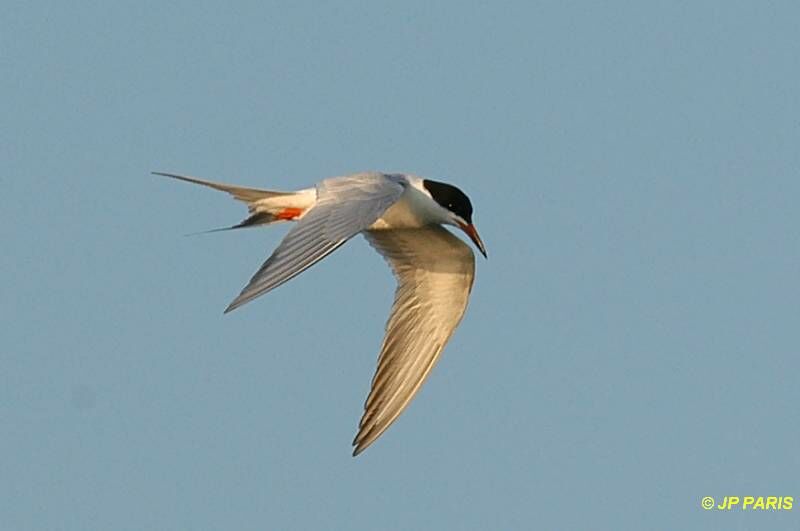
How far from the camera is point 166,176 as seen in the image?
10555 millimetres

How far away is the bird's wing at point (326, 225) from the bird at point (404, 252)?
0.06ft

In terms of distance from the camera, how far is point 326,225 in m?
9.21

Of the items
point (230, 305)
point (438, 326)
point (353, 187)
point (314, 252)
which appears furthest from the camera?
point (438, 326)

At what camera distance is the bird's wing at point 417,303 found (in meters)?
11.9

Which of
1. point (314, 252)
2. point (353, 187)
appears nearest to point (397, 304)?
point (353, 187)

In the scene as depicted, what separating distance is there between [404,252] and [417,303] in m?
0.40

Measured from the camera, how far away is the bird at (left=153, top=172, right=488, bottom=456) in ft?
35.3

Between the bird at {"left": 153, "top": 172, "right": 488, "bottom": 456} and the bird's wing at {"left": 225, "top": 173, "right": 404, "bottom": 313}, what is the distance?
2 centimetres

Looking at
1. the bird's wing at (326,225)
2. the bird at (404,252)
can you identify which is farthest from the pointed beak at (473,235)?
the bird's wing at (326,225)

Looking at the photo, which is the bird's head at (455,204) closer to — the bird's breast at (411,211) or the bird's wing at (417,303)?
the bird's breast at (411,211)

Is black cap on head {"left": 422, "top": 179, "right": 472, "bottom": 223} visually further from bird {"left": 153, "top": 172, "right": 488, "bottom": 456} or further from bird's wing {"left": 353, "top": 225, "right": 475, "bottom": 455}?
bird's wing {"left": 353, "top": 225, "right": 475, "bottom": 455}

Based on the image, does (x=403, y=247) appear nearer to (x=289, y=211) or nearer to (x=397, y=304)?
(x=397, y=304)

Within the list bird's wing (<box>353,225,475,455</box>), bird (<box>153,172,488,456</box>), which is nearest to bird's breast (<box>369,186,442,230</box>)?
bird (<box>153,172,488,456</box>)

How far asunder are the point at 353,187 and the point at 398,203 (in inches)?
43.7
